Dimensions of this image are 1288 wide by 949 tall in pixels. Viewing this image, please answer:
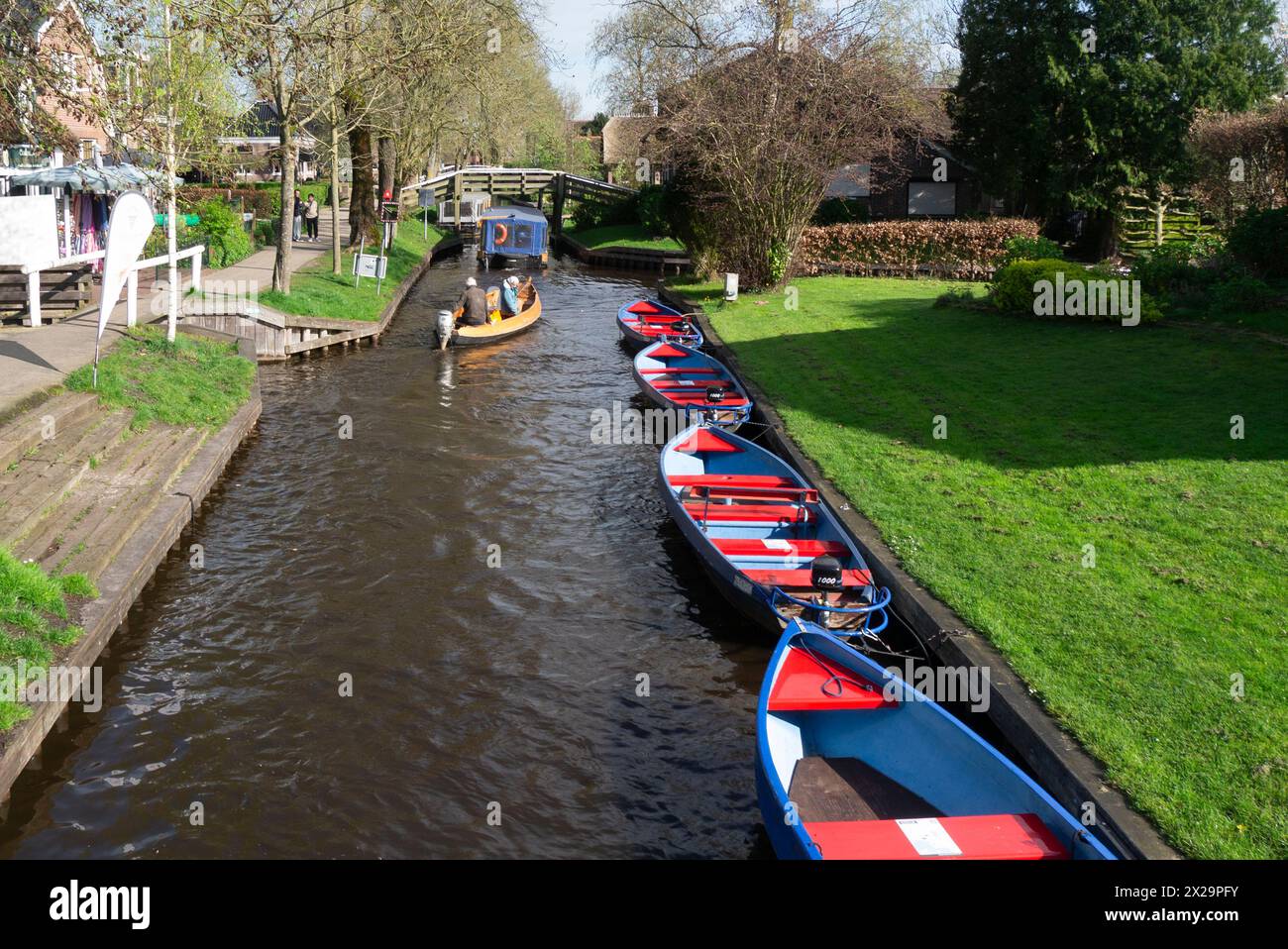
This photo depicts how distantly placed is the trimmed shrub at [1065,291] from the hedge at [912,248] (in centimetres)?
877

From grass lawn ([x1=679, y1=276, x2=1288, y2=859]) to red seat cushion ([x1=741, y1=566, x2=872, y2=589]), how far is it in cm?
59

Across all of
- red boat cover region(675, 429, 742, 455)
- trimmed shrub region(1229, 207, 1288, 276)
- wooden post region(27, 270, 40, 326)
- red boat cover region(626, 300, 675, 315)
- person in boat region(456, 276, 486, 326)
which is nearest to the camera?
red boat cover region(675, 429, 742, 455)

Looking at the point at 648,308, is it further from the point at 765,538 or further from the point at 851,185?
the point at 851,185

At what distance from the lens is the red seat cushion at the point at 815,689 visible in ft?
27.5

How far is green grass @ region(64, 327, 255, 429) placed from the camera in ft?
49.5

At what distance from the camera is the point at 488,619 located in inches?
454

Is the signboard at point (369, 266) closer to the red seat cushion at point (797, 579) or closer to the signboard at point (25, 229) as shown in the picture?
the signboard at point (25, 229)

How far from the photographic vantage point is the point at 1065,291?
896 inches

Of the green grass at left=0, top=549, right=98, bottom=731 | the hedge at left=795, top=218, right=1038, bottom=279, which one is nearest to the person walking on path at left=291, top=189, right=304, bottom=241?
the hedge at left=795, top=218, right=1038, bottom=279

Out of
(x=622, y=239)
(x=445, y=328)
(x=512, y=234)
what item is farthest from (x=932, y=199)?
(x=445, y=328)

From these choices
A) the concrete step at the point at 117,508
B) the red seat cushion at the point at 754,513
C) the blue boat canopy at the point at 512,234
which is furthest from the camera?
the blue boat canopy at the point at 512,234

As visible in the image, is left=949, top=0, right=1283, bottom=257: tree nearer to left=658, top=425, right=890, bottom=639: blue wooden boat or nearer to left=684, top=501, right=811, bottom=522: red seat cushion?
left=658, top=425, right=890, bottom=639: blue wooden boat

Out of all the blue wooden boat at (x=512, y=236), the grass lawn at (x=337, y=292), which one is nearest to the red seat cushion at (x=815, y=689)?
the grass lawn at (x=337, y=292)
